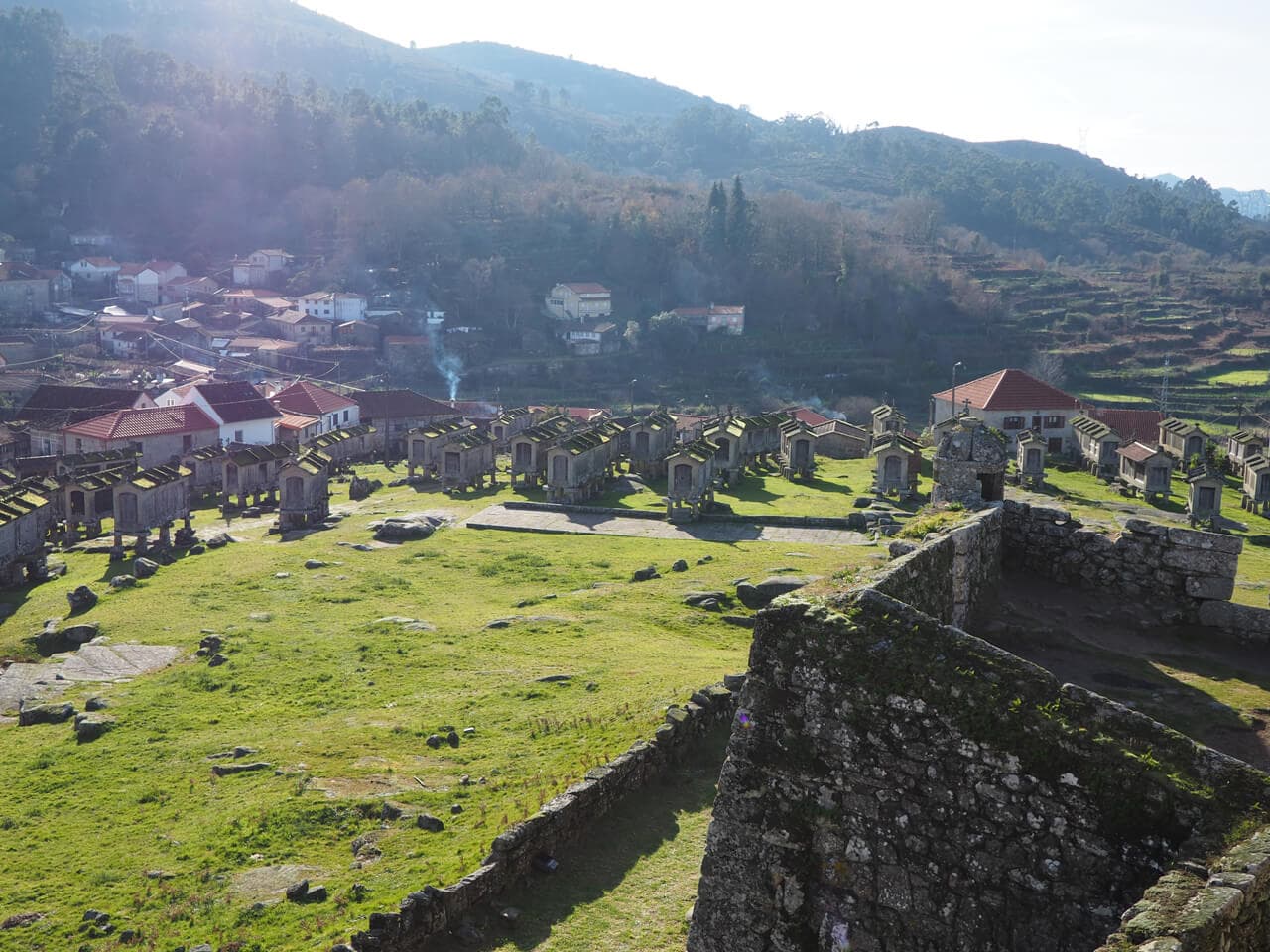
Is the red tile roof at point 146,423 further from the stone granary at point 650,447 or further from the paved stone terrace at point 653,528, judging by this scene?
the stone granary at point 650,447


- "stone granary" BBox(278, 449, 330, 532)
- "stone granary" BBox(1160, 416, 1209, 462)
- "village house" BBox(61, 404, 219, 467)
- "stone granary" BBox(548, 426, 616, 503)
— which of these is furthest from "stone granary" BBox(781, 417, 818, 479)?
"village house" BBox(61, 404, 219, 467)

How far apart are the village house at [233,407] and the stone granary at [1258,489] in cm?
4799

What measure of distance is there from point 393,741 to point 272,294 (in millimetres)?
103575

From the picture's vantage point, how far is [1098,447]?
172 ft

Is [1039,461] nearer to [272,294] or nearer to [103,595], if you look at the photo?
[103,595]

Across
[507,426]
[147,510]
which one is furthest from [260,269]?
[147,510]

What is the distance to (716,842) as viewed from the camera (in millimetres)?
8570

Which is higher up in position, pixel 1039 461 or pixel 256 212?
pixel 256 212

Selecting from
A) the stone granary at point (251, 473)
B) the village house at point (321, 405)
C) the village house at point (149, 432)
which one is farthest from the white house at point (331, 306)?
the stone granary at point (251, 473)

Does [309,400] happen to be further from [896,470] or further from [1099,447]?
[1099,447]

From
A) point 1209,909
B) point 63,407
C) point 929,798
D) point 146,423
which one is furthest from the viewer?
point 63,407

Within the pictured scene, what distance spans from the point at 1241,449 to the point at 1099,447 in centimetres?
608

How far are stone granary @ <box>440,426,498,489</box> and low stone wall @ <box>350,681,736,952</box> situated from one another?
3106 centimetres

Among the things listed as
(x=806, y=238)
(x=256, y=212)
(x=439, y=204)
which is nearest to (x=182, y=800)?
(x=806, y=238)
